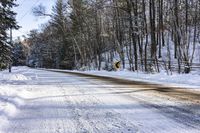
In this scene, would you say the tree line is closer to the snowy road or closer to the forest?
the forest

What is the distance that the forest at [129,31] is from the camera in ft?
111

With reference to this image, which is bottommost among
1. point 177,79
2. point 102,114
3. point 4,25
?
point 102,114

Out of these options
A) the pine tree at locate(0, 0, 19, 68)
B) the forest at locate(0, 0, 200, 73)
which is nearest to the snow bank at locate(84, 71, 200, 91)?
the forest at locate(0, 0, 200, 73)

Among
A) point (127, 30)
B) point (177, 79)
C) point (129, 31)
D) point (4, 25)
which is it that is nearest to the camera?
point (177, 79)

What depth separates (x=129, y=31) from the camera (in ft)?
133

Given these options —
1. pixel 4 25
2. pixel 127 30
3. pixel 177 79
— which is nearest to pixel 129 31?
pixel 127 30

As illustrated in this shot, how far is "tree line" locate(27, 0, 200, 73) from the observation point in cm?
3453

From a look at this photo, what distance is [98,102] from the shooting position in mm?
10719

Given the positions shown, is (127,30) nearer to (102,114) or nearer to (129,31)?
(129,31)

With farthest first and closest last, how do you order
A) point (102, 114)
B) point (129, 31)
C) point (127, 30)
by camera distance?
1. point (127, 30)
2. point (129, 31)
3. point (102, 114)

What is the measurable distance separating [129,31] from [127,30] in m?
8.82

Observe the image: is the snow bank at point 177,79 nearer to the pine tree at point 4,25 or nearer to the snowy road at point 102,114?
the snowy road at point 102,114

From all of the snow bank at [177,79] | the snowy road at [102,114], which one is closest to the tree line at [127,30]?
the snow bank at [177,79]

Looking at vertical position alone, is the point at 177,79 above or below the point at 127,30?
below
